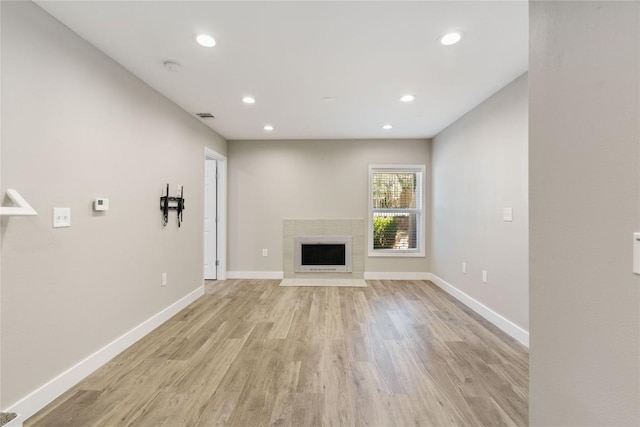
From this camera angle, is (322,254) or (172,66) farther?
(322,254)

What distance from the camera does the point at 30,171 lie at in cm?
163

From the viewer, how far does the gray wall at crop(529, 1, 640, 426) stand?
2.48ft

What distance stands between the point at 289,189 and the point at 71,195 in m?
3.25

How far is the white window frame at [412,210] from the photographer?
4.84m

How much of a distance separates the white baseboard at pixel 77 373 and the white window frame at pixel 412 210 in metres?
3.31

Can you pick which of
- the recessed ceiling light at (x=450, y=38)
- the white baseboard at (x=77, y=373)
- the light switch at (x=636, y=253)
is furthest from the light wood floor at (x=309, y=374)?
the recessed ceiling light at (x=450, y=38)

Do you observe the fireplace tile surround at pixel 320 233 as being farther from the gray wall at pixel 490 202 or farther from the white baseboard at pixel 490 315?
the white baseboard at pixel 490 315

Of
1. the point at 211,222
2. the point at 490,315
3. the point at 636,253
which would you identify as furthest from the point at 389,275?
the point at 636,253

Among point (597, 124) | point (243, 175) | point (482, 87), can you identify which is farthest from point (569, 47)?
point (243, 175)

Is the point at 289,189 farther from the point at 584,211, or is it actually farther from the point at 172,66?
the point at 584,211

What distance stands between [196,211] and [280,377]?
98.8 inches

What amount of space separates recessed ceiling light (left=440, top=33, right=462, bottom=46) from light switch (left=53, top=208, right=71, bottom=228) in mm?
2819

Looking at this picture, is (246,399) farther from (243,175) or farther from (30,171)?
(243,175)

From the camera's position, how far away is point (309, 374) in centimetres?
200
